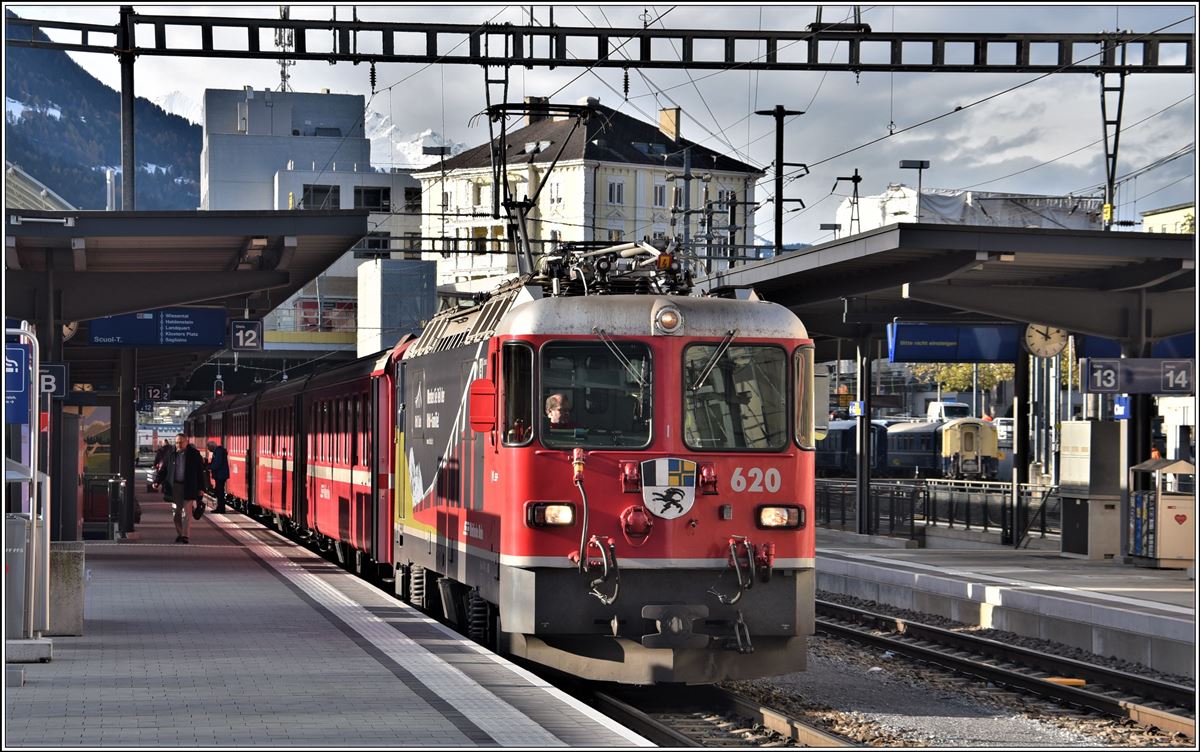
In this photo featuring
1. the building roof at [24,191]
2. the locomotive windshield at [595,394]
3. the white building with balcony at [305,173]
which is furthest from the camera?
the white building with balcony at [305,173]

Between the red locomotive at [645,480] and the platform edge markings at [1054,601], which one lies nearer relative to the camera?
the red locomotive at [645,480]

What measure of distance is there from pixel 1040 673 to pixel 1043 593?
426 cm

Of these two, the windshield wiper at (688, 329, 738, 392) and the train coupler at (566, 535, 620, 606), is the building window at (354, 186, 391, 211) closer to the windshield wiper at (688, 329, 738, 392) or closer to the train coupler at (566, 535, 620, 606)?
the windshield wiper at (688, 329, 738, 392)

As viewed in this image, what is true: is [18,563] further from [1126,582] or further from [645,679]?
[1126,582]

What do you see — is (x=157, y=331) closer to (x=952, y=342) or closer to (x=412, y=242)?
(x=952, y=342)

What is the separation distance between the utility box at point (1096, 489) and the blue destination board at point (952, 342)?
10.7 ft

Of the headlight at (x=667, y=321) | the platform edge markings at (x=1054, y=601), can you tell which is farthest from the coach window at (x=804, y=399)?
the platform edge markings at (x=1054, y=601)

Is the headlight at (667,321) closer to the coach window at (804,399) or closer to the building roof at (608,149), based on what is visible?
the coach window at (804,399)

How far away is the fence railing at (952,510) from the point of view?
91.2 ft

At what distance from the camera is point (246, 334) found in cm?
2864

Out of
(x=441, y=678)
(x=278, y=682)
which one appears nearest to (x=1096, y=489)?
(x=441, y=678)

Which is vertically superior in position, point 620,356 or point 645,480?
point 620,356

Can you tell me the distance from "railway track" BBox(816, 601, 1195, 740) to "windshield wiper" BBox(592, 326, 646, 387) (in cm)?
438

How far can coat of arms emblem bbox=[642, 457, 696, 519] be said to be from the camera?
11766mm
